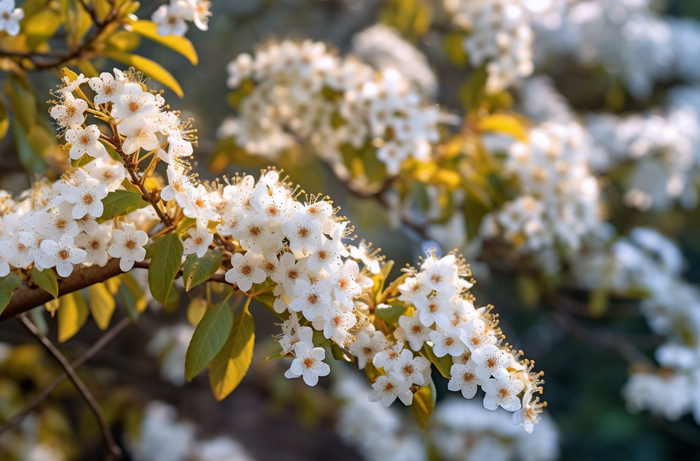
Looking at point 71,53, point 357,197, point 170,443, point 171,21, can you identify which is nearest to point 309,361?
point 171,21

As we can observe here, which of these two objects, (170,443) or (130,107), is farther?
(170,443)

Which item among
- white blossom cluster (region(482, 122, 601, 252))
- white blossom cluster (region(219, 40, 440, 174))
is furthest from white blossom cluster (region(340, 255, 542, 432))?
white blossom cluster (region(482, 122, 601, 252))

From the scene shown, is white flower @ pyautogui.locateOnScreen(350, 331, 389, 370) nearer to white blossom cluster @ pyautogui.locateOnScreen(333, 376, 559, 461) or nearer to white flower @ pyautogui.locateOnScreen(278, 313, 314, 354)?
white flower @ pyautogui.locateOnScreen(278, 313, 314, 354)

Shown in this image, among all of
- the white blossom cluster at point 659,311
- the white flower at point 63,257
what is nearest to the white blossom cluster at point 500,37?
the white blossom cluster at point 659,311

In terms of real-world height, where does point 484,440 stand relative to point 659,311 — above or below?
below

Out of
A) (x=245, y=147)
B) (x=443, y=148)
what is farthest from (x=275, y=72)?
(x=443, y=148)

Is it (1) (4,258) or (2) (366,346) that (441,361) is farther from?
(1) (4,258)
